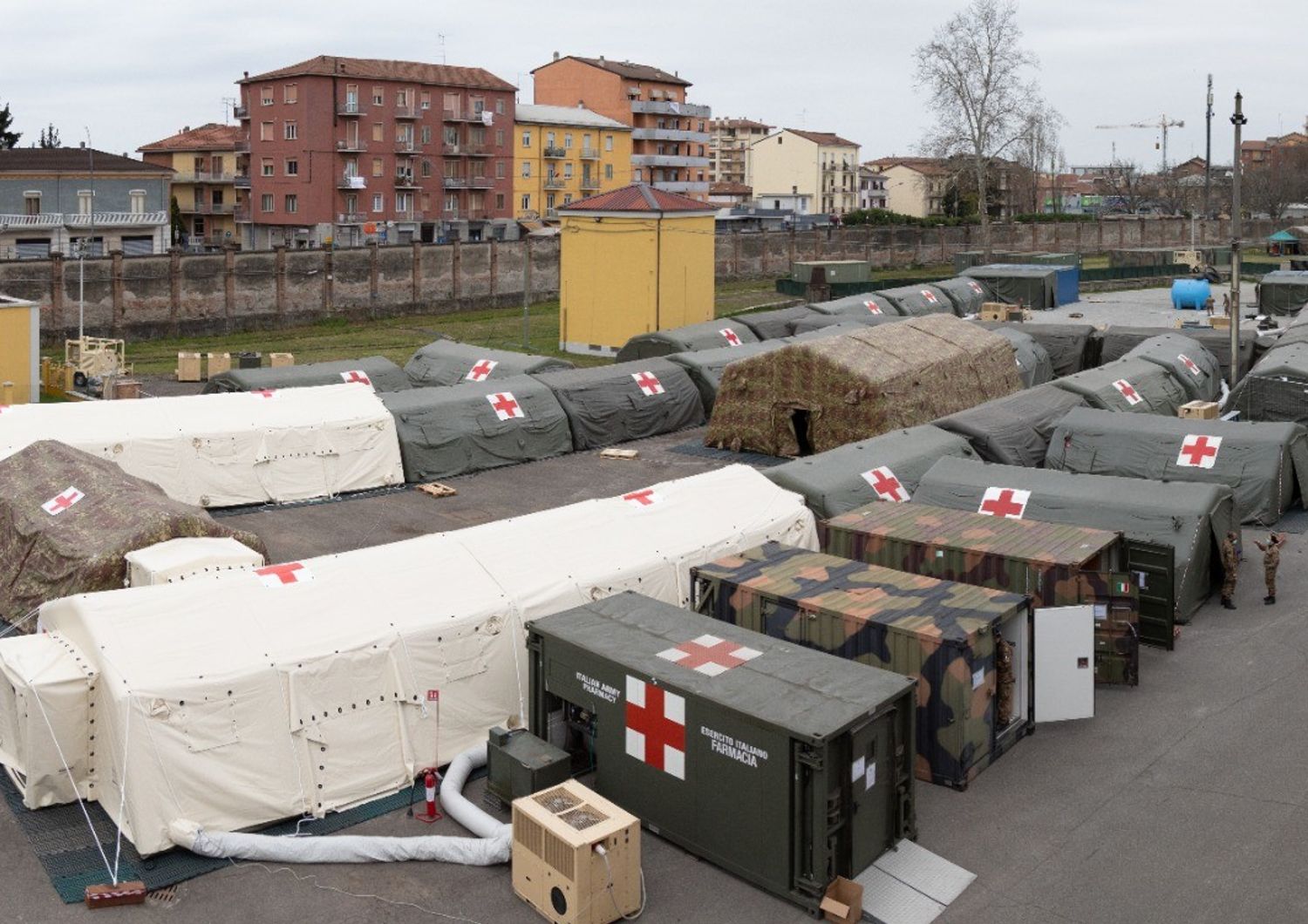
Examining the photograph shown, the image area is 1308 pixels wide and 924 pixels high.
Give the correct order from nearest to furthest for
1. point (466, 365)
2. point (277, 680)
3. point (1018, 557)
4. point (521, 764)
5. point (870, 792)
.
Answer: point (870, 792)
point (521, 764)
point (277, 680)
point (1018, 557)
point (466, 365)

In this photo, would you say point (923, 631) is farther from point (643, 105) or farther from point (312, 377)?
point (643, 105)

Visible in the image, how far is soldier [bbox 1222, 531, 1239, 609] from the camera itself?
64.6 feet

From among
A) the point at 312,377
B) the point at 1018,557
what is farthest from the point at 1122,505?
the point at 312,377

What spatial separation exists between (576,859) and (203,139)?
9480cm

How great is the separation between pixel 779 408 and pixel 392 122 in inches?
2584

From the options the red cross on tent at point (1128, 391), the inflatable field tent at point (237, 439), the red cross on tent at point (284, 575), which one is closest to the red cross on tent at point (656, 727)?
the red cross on tent at point (284, 575)

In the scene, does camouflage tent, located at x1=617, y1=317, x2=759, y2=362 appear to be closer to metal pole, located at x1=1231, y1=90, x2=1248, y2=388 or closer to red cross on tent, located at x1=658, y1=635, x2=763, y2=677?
metal pole, located at x1=1231, y1=90, x2=1248, y2=388

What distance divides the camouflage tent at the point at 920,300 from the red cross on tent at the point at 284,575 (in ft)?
112

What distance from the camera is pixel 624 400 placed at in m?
31.9

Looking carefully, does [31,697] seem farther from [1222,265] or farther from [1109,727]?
[1222,265]

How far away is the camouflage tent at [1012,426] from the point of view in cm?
2566

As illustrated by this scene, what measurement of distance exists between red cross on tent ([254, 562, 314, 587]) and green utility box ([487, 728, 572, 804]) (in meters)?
2.86

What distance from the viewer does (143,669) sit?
13.1 meters

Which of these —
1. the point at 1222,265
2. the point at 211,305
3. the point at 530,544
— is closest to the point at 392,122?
the point at 211,305
